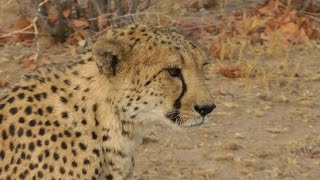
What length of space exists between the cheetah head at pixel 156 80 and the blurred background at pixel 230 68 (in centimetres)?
148

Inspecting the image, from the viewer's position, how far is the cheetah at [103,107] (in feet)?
10.1

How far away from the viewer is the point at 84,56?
3252 mm

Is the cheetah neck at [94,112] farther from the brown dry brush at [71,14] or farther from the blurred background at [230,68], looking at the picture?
the brown dry brush at [71,14]

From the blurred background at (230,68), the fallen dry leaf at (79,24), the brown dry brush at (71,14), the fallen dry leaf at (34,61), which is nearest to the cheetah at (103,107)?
the blurred background at (230,68)

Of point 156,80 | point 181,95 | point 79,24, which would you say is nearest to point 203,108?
point 181,95

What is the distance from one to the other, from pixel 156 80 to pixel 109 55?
0.83ft

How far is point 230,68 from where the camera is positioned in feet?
19.9

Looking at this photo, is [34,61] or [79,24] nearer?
[34,61]

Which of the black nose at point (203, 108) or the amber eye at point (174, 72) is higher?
the amber eye at point (174, 72)

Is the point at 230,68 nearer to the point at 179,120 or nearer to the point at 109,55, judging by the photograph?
the point at 179,120

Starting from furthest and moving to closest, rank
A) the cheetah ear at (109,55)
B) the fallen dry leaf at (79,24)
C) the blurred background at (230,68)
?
the fallen dry leaf at (79,24)
the blurred background at (230,68)
the cheetah ear at (109,55)

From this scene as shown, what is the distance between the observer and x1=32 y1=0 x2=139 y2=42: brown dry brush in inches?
254

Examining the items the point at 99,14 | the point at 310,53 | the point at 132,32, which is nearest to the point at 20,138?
the point at 132,32

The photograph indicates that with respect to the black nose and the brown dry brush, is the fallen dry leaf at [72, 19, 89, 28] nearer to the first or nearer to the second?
the brown dry brush
